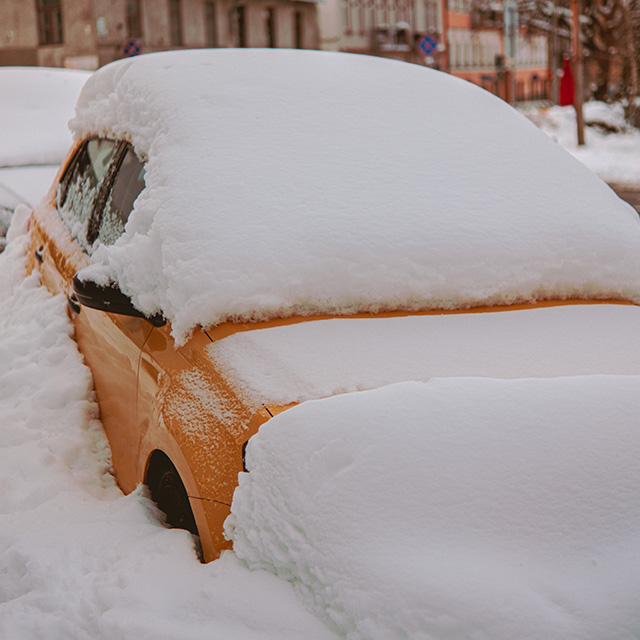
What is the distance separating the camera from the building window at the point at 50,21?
3102 cm

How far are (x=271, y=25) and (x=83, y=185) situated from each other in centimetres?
3876

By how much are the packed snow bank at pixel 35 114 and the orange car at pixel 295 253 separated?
3827mm

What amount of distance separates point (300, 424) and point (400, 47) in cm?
4829

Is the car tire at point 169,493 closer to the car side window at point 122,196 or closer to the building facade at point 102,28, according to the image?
the car side window at point 122,196

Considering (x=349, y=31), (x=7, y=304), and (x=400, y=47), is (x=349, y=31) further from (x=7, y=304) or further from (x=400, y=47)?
(x=7, y=304)

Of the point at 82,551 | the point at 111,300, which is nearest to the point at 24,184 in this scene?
the point at 111,300

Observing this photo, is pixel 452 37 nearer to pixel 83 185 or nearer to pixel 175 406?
pixel 83 185

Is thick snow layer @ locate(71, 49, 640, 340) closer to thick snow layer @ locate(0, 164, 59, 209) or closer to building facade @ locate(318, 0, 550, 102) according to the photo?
thick snow layer @ locate(0, 164, 59, 209)

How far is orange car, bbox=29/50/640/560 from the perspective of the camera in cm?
216

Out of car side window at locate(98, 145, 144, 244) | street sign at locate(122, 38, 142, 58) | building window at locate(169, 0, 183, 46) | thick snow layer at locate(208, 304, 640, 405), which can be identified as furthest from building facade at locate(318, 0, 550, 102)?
thick snow layer at locate(208, 304, 640, 405)

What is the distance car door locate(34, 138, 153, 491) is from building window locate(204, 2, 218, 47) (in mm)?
34044

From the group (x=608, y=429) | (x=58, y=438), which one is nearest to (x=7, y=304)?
(x=58, y=438)

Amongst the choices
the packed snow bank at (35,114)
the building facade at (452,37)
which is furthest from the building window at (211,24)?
the packed snow bank at (35,114)

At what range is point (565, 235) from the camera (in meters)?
2.66
